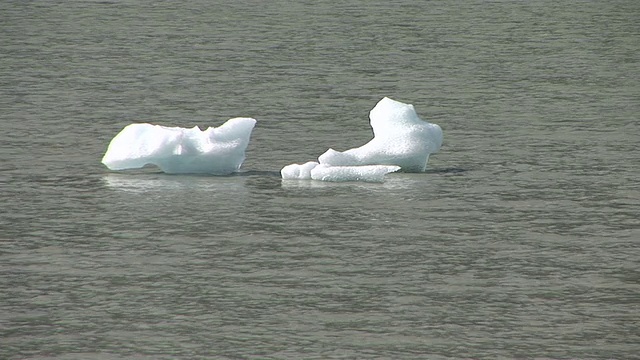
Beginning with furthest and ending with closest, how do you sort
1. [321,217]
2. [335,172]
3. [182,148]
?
[182,148] < [335,172] < [321,217]

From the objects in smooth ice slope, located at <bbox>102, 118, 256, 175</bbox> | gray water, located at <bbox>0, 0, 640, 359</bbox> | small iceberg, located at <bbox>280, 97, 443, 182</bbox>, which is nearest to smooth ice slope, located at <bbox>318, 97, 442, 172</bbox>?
small iceberg, located at <bbox>280, 97, 443, 182</bbox>

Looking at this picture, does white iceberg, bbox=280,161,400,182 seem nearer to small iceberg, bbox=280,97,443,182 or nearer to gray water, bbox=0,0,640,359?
small iceberg, bbox=280,97,443,182

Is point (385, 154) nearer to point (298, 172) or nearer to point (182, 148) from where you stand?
point (298, 172)

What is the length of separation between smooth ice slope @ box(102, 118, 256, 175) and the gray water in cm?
16

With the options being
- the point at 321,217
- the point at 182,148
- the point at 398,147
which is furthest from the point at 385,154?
the point at 321,217

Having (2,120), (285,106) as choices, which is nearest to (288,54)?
(285,106)

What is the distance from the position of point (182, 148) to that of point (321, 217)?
1662 mm

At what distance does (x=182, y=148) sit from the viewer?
10.4 meters

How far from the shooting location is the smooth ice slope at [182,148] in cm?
1030

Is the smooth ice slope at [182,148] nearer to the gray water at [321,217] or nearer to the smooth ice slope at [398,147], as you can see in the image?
the gray water at [321,217]

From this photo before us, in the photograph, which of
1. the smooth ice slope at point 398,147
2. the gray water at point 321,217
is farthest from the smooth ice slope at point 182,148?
the smooth ice slope at point 398,147

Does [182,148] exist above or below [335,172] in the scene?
above

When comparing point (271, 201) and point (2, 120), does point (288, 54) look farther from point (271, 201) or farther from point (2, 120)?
point (271, 201)

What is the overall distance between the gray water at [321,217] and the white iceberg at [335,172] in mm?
103
